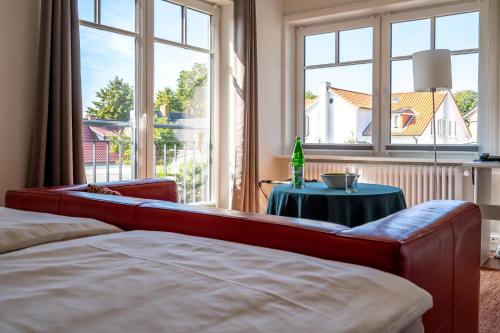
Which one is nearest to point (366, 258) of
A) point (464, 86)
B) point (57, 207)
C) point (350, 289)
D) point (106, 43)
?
point (350, 289)

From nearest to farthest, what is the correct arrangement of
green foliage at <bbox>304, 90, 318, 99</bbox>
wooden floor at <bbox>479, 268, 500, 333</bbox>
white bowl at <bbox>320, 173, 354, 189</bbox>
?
wooden floor at <bbox>479, 268, 500, 333</bbox>, white bowl at <bbox>320, 173, 354, 189</bbox>, green foliage at <bbox>304, 90, 318, 99</bbox>

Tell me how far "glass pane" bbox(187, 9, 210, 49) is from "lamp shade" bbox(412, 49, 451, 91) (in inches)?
81.2

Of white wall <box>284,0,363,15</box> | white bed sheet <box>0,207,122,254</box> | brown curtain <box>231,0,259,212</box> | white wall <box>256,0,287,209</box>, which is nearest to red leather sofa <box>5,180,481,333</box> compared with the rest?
white bed sheet <box>0,207,122,254</box>

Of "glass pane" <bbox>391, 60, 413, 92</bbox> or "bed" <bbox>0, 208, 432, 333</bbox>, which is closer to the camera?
"bed" <bbox>0, 208, 432, 333</bbox>

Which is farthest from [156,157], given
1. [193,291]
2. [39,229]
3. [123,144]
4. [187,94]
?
[193,291]

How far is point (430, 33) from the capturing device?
447 centimetres

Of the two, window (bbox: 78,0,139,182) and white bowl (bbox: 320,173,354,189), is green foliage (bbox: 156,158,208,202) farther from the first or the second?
white bowl (bbox: 320,173,354,189)

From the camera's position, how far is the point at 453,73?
4340mm

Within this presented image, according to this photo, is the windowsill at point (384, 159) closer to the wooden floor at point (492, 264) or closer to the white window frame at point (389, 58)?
the white window frame at point (389, 58)

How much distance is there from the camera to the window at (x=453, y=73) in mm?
4266

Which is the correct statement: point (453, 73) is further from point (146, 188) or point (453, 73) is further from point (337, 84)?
point (146, 188)

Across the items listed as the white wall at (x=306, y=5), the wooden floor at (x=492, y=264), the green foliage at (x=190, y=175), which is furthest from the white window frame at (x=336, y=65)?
the wooden floor at (x=492, y=264)

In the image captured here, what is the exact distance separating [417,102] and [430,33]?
0.68 meters

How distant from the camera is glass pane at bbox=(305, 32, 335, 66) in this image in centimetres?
507
